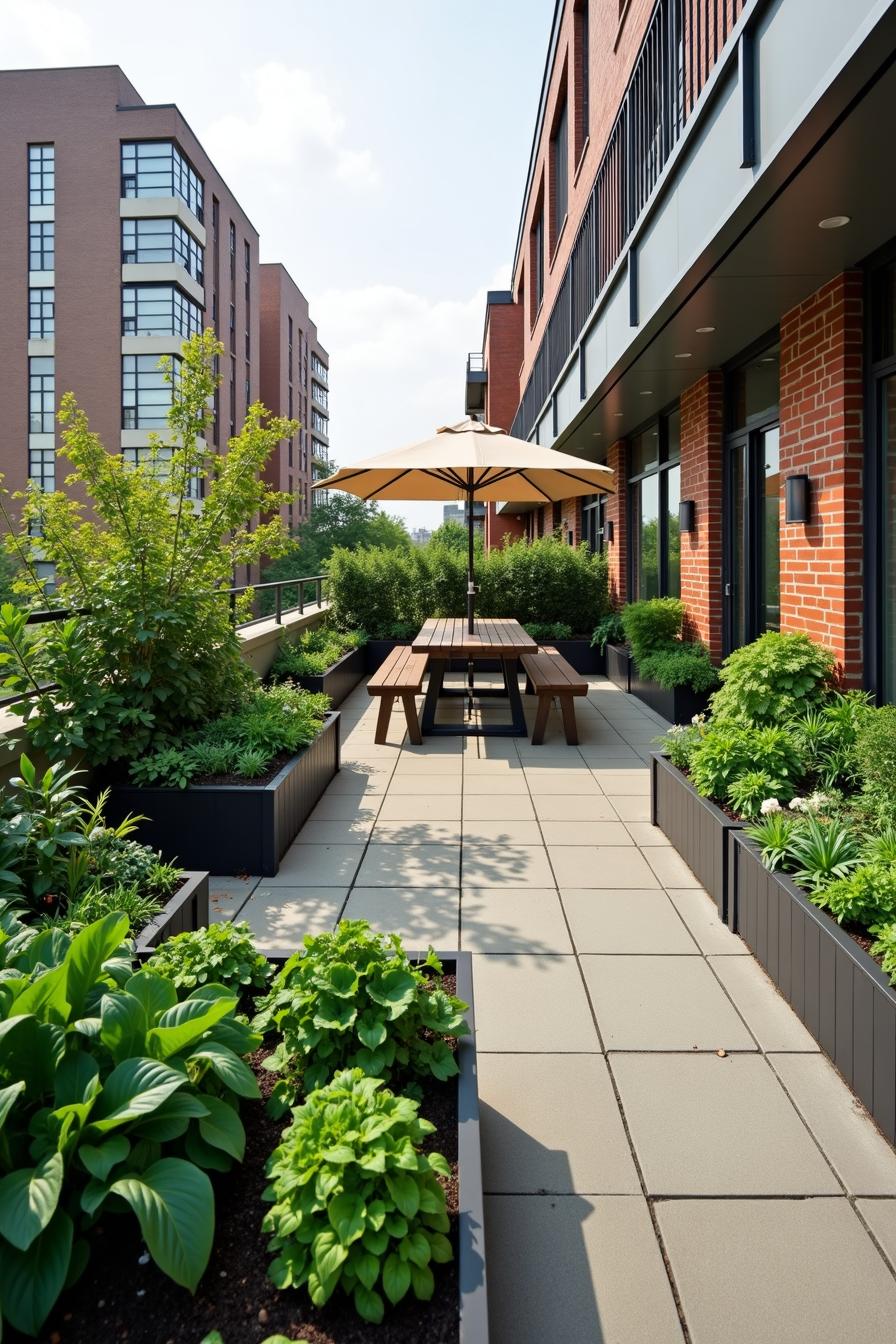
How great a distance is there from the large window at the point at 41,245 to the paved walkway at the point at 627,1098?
126 ft

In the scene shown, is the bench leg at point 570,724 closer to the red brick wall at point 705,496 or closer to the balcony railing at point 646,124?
the red brick wall at point 705,496

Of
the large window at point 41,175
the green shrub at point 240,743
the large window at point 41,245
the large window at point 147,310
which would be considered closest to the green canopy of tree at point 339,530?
the large window at point 147,310

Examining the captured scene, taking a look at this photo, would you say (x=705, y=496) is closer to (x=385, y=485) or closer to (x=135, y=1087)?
(x=385, y=485)

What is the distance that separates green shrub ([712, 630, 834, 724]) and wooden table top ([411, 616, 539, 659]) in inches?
99.8

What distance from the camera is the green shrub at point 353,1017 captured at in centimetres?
217

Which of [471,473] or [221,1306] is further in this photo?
[471,473]

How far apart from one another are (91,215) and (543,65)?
2500cm

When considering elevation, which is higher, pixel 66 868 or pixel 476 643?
pixel 476 643

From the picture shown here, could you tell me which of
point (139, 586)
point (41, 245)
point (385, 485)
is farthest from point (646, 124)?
point (41, 245)

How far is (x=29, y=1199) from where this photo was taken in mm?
1532

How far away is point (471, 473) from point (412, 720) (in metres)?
2.86

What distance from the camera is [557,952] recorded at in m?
3.70

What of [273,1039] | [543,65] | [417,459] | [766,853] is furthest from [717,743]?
[543,65]

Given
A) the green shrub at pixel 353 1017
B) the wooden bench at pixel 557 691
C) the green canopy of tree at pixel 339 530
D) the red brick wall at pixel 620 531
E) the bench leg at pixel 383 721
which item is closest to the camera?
the green shrub at pixel 353 1017
